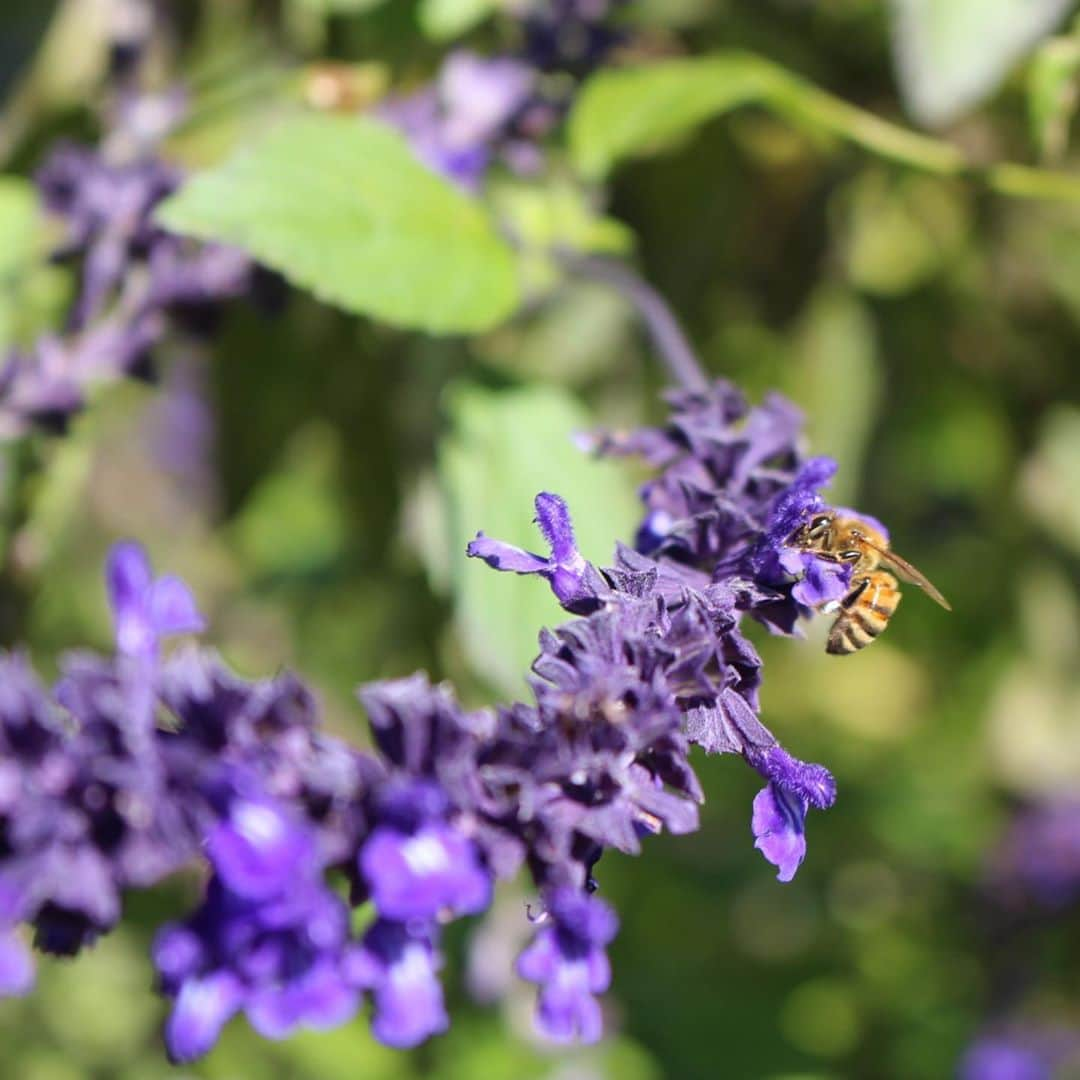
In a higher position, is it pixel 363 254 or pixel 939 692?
pixel 363 254

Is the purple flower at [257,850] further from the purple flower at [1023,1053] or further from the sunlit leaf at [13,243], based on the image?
the purple flower at [1023,1053]

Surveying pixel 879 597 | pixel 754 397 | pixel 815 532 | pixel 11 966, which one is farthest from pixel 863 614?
pixel 754 397

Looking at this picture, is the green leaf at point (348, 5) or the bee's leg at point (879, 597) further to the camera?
the green leaf at point (348, 5)

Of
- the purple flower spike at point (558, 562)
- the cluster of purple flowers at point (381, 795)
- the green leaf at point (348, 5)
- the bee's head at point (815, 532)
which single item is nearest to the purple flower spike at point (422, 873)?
the cluster of purple flowers at point (381, 795)

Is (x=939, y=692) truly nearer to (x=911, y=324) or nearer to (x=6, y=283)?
(x=911, y=324)

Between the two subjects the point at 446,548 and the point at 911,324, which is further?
the point at 911,324

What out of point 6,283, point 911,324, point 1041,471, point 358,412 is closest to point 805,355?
point 911,324

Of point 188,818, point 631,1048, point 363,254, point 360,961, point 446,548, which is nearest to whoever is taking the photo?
point 188,818
